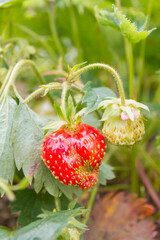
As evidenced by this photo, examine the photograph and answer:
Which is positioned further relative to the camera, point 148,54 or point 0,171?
point 148,54

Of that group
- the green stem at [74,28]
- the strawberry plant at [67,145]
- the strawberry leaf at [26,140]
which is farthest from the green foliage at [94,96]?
the green stem at [74,28]

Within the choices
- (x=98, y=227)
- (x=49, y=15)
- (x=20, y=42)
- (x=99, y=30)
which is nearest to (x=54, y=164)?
(x=98, y=227)

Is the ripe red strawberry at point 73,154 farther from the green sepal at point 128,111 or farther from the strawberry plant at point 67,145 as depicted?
the green sepal at point 128,111

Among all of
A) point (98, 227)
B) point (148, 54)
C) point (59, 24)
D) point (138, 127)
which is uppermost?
point (59, 24)

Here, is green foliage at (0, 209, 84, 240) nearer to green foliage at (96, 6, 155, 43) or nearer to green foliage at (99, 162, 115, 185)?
green foliage at (99, 162, 115, 185)

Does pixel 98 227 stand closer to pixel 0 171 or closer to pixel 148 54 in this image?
pixel 0 171

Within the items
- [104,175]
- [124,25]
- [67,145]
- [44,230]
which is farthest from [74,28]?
[44,230]

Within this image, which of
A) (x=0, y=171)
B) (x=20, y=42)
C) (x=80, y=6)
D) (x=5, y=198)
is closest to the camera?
(x=0, y=171)

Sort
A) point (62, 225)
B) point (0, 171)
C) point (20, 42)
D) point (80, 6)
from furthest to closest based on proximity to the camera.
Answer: point (80, 6) → point (20, 42) → point (0, 171) → point (62, 225)
